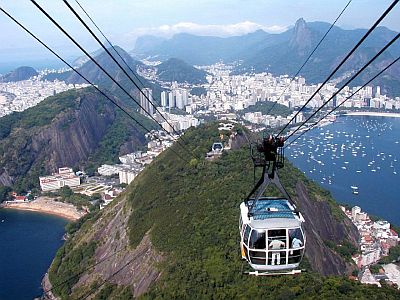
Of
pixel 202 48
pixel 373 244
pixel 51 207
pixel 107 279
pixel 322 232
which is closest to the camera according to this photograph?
pixel 107 279

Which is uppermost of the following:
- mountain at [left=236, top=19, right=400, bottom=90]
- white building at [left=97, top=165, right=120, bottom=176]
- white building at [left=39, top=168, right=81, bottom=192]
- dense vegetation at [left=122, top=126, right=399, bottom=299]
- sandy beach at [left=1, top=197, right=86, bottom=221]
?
mountain at [left=236, top=19, right=400, bottom=90]

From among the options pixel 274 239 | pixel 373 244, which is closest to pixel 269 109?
pixel 373 244

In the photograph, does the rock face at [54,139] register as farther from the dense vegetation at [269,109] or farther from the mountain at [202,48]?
the mountain at [202,48]

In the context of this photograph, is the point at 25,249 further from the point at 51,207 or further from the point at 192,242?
the point at 192,242

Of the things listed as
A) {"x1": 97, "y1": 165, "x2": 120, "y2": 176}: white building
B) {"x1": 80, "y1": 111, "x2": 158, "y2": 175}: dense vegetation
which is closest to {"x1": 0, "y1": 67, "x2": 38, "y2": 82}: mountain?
{"x1": 80, "y1": 111, "x2": 158, "y2": 175}: dense vegetation

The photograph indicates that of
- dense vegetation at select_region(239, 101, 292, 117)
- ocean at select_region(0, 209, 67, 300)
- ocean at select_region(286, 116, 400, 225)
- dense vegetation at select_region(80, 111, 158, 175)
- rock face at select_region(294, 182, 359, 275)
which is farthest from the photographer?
dense vegetation at select_region(239, 101, 292, 117)

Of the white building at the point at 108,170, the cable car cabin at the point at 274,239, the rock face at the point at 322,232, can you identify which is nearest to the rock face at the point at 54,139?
the white building at the point at 108,170

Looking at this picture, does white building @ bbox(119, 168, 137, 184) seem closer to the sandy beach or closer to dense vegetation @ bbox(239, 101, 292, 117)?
the sandy beach
